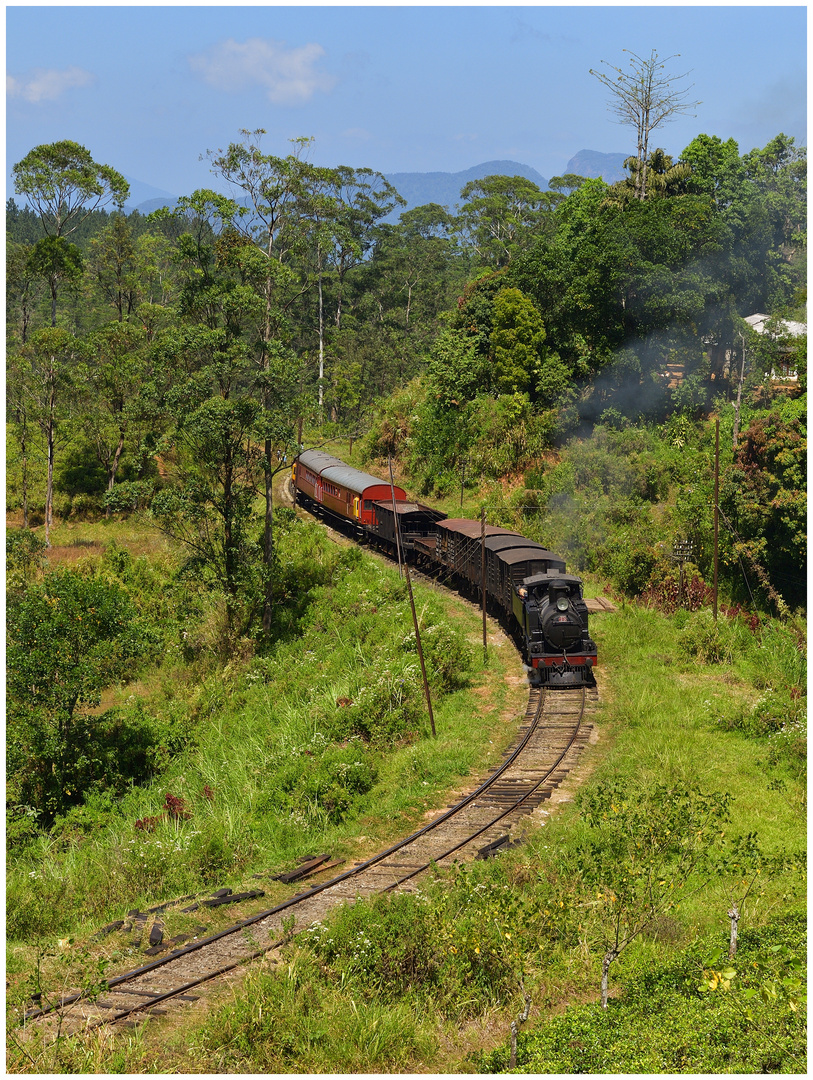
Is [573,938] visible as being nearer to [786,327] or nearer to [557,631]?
[557,631]

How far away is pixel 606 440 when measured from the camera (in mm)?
42250

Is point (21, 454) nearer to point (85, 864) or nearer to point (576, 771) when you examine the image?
point (85, 864)

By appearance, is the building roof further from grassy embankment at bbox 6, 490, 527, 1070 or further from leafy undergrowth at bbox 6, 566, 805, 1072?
leafy undergrowth at bbox 6, 566, 805, 1072

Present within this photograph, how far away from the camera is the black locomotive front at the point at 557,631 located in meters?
23.2

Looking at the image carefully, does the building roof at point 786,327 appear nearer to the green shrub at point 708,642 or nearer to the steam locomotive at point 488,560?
the steam locomotive at point 488,560

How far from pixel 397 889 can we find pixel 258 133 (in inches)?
998

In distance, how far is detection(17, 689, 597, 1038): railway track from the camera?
1113cm

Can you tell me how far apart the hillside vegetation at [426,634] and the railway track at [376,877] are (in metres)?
0.61

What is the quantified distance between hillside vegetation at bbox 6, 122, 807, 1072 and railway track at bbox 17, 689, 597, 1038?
61 cm

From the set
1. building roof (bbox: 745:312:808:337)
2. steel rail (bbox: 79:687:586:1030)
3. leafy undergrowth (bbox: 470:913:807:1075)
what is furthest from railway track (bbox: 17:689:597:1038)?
building roof (bbox: 745:312:808:337)

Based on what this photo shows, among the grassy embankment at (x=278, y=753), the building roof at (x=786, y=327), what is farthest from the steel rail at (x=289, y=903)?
the building roof at (x=786, y=327)

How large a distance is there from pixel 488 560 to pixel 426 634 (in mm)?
4468

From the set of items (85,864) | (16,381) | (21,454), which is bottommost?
(85,864)

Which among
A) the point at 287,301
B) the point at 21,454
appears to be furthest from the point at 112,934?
the point at 21,454
